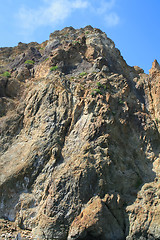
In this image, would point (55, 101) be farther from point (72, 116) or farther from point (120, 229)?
point (120, 229)

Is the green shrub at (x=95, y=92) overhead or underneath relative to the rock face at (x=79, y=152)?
overhead

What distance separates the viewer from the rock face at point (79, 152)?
1519 centimetres

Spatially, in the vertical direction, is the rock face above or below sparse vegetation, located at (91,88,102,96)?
below

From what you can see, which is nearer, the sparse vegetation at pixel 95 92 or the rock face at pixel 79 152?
the rock face at pixel 79 152

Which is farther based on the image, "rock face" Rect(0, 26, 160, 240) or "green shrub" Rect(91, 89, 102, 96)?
"green shrub" Rect(91, 89, 102, 96)

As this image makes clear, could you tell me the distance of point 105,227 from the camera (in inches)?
579

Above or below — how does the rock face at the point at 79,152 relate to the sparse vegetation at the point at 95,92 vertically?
below

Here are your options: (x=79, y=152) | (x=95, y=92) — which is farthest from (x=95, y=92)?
(x=79, y=152)

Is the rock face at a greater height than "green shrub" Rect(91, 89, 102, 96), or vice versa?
"green shrub" Rect(91, 89, 102, 96)

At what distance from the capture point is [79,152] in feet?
57.7

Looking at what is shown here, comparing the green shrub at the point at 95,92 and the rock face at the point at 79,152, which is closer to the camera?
the rock face at the point at 79,152

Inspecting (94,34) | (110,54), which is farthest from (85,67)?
(94,34)

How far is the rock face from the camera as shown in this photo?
15188mm

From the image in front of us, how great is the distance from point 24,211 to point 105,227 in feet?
17.0
